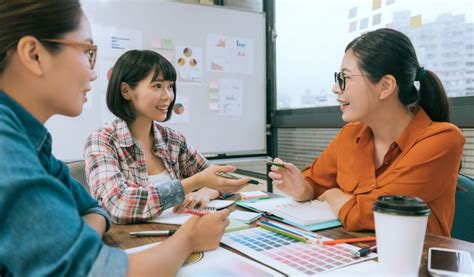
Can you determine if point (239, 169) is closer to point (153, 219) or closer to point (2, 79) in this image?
point (153, 219)

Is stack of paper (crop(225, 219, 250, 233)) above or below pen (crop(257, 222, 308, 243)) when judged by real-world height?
below

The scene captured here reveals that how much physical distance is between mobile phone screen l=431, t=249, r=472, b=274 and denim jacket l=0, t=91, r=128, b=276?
0.59 meters

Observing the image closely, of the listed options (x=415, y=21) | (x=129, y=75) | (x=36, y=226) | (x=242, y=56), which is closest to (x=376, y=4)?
(x=415, y=21)

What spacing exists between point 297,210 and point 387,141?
47 centimetres

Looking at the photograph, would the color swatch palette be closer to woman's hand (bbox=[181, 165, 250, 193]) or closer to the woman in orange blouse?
the woman in orange blouse

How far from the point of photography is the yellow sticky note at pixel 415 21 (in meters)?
1.94

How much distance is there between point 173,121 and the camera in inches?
106

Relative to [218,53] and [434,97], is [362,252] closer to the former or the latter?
[434,97]

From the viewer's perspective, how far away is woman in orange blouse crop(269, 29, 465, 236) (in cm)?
111

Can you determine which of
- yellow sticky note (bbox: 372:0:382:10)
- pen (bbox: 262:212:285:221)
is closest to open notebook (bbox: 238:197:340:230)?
pen (bbox: 262:212:285:221)

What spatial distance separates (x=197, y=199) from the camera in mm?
1307

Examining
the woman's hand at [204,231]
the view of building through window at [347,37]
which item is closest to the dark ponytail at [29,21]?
the woman's hand at [204,231]

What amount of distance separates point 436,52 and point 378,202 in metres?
1.54

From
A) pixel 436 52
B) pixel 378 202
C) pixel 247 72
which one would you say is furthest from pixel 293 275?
pixel 247 72
